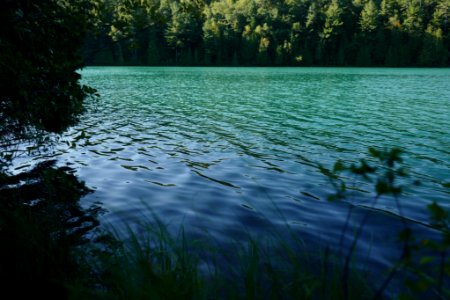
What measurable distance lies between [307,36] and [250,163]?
419 ft

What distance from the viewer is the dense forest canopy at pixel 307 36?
117 meters

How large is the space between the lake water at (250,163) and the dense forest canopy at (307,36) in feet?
316

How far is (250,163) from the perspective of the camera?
12602 mm

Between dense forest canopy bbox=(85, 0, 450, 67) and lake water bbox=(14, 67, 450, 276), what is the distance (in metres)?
96.4

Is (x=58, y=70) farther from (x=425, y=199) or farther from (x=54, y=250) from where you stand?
(x=425, y=199)

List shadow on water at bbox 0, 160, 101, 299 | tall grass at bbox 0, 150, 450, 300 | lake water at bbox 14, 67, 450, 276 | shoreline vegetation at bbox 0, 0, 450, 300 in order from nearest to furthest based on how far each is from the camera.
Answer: tall grass at bbox 0, 150, 450, 300, shoreline vegetation at bbox 0, 0, 450, 300, shadow on water at bbox 0, 160, 101, 299, lake water at bbox 14, 67, 450, 276

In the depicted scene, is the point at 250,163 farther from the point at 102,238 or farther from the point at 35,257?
the point at 35,257

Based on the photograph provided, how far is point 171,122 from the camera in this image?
21.1 meters

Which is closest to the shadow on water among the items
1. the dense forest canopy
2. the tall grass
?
the tall grass

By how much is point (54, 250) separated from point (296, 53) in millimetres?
124422

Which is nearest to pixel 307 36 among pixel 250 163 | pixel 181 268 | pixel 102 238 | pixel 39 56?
pixel 250 163

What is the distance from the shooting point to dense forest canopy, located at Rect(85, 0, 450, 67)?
117 m

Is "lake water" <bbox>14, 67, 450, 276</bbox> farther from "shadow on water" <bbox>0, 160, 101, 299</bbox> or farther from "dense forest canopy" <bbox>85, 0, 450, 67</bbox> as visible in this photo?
"dense forest canopy" <bbox>85, 0, 450, 67</bbox>

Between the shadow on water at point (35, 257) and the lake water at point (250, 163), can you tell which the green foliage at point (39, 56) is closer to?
the lake water at point (250, 163)
